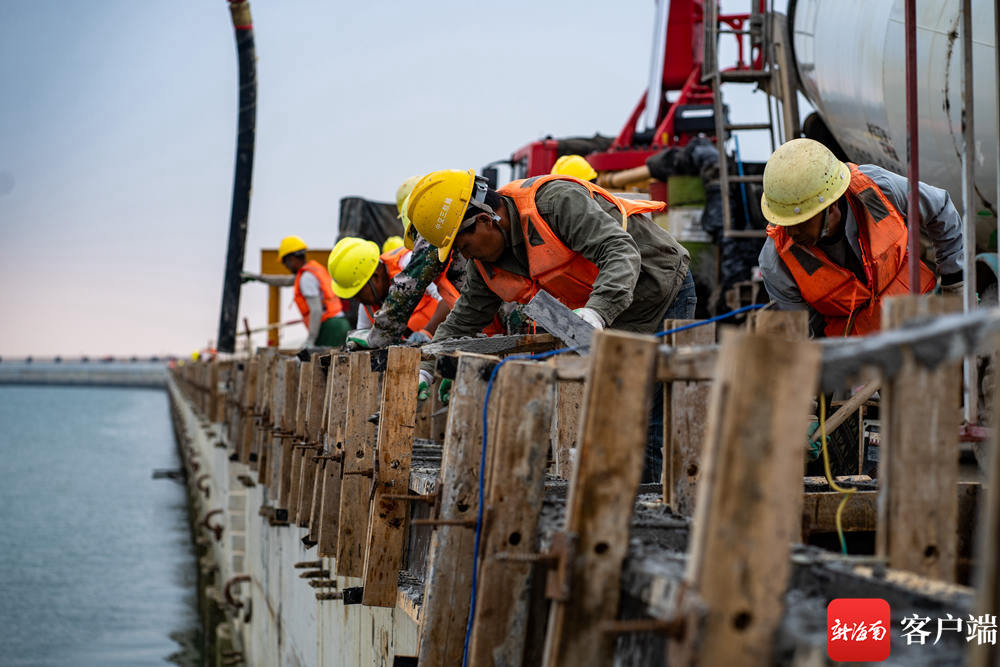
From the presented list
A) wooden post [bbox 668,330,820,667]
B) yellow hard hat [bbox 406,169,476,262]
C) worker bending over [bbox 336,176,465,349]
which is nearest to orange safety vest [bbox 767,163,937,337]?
yellow hard hat [bbox 406,169,476,262]

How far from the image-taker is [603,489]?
276 centimetres

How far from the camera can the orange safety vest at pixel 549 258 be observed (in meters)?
5.43

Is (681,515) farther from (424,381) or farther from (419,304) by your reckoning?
(419,304)

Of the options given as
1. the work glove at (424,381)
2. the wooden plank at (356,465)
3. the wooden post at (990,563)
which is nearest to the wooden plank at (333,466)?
the wooden plank at (356,465)

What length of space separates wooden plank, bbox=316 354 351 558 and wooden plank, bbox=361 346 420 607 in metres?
1.05

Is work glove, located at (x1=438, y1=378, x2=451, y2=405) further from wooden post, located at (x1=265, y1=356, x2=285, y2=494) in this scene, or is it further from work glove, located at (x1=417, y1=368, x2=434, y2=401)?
wooden post, located at (x1=265, y1=356, x2=285, y2=494)

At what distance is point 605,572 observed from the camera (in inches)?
110

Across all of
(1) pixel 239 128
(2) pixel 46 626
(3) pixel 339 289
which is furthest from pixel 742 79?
(2) pixel 46 626

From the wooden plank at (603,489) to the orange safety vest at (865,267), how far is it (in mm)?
2872

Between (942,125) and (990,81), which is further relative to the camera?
(942,125)

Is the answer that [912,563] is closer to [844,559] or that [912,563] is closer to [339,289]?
[844,559]

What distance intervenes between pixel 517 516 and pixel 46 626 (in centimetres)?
2225

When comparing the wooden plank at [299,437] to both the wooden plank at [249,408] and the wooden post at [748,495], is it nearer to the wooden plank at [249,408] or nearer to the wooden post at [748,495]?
the wooden plank at [249,408]

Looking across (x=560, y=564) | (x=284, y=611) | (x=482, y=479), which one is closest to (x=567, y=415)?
(x=482, y=479)
